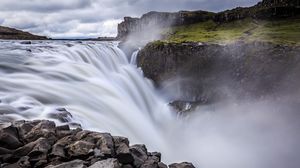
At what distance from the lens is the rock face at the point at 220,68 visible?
3369 cm

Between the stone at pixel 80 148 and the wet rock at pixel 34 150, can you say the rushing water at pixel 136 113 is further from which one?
the stone at pixel 80 148

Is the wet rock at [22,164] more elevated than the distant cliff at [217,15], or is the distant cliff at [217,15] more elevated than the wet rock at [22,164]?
the distant cliff at [217,15]

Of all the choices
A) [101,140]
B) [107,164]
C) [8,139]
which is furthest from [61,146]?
[107,164]

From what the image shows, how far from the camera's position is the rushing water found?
21984 mm

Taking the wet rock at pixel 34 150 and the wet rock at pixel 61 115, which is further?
the wet rock at pixel 61 115

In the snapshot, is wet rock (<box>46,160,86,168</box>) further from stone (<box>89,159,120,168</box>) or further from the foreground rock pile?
stone (<box>89,159,120,168</box>)

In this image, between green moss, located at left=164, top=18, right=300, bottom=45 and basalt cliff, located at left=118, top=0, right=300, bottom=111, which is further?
green moss, located at left=164, top=18, right=300, bottom=45

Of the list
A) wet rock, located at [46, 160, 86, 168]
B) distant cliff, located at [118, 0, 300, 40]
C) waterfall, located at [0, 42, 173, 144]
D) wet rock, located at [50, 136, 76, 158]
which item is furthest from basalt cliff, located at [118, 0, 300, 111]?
distant cliff, located at [118, 0, 300, 40]

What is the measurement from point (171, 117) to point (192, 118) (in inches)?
89.2

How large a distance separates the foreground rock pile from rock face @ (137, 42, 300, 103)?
22.7 meters

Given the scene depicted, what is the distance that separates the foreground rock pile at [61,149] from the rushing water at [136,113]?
4.38 m

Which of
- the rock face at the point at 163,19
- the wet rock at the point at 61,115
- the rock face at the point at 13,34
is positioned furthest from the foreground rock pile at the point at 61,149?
the rock face at the point at 13,34

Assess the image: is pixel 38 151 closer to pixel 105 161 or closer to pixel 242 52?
pixel 105 161

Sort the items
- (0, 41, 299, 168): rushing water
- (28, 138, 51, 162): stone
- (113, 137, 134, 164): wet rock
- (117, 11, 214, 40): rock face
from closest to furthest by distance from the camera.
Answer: (28, 138, 51, 162): stone
(113, 137, 134, 164): wet rock
(0, 41, 299, 168): rushing water
(117, 11, 214, 40): rock face
